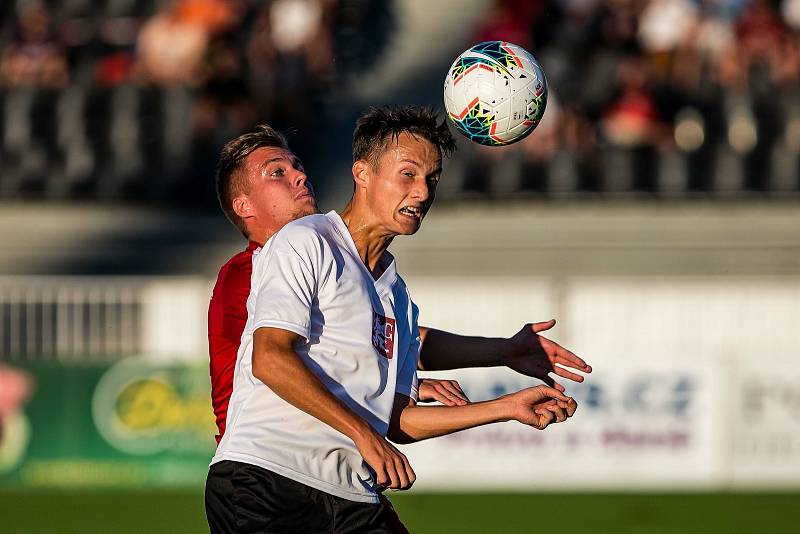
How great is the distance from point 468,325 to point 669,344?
189 cm

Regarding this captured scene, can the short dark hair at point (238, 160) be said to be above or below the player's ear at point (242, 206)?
above

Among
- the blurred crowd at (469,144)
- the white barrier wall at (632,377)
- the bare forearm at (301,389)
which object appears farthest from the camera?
the blurred crowd at (469,144)

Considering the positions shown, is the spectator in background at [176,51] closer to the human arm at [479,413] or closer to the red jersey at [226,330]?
the red jersey at [226,330]

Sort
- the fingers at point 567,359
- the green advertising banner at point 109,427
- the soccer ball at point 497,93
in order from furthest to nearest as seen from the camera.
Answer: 1. the green advertising banner at point 109,427
2. the soccer ball at point 497,93
3. the fingers at point 567,359

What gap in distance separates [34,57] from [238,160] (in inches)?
511

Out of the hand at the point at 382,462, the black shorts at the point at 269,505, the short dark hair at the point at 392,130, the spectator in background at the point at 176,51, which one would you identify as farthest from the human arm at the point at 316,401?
the spectator in background at the point at 176,51

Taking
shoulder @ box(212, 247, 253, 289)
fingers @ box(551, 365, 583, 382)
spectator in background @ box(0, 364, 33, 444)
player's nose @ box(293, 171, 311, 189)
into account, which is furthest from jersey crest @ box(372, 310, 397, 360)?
spectator in background @ box(0, 364, 33, 444)

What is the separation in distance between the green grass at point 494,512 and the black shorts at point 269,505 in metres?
6.78

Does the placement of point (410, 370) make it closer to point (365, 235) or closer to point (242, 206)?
point (365, 235)

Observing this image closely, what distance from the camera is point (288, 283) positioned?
15.9 ft

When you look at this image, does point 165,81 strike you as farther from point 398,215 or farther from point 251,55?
point 398,215

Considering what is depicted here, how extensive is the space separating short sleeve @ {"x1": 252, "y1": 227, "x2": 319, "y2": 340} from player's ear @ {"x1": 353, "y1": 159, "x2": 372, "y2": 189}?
308 millimetres

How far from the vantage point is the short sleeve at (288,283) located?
4789mm

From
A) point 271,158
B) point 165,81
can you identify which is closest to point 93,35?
point 165,81
